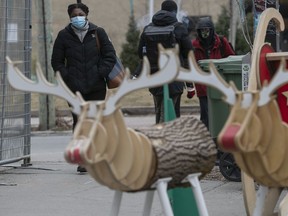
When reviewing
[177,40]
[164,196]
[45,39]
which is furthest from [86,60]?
[45,39]

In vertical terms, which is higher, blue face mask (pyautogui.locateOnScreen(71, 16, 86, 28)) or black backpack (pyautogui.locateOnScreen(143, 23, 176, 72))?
blue face mask (pyautogui.locateOnScreen(71, 16, 86, 28))

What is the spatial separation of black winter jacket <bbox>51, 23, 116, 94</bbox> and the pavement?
1038 mm

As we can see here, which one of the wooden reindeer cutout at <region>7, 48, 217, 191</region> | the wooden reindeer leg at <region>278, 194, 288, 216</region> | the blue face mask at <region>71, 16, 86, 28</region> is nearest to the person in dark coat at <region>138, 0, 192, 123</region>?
the blue face mask at <region>71, 16, 86, 28</region>

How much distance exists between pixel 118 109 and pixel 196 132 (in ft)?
2.45

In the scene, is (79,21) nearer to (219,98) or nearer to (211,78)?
(219,98)

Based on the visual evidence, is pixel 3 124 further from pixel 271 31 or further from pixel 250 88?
pixel 250 88

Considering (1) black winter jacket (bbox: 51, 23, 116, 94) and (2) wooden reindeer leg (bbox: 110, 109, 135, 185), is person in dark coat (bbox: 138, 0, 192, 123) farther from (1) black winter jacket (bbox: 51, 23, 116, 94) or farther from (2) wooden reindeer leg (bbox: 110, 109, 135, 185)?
(2) wooden reindeer leg (bbox: 110, 109, 135, 185)

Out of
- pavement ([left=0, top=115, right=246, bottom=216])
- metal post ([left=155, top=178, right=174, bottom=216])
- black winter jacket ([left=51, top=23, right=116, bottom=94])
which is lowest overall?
pavement ([left=0, top=115, right=246, bottom=216])

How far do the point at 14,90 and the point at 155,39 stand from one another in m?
1.76

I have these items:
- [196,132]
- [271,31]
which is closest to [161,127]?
[196,132]

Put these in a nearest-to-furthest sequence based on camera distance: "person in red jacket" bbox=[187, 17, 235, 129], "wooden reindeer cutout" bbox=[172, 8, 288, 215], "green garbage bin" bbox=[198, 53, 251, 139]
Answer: "wooden reindeer cutout" bbox=[172, 8, 288, 215]
"green garbage bin" bbox=[198, 53, 251, 139]
"person in red jacket" bbox=[187, 17, 235, 129]

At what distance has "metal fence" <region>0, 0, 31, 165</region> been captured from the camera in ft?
34.4

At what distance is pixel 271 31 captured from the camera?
9.23 m

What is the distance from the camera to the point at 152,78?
5.05 m
